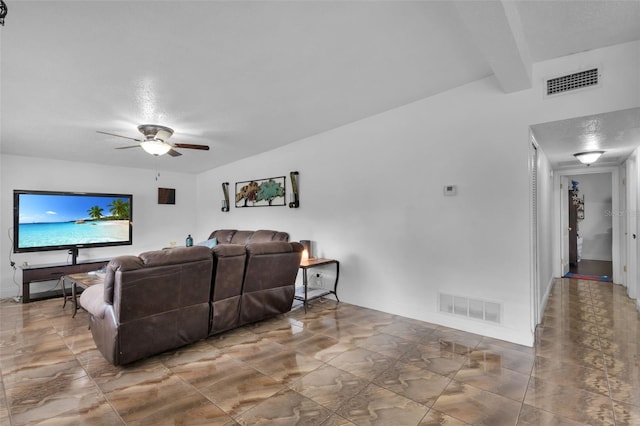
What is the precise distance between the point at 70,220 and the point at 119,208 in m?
0.79

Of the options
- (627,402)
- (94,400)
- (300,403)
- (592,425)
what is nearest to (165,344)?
(94,400)

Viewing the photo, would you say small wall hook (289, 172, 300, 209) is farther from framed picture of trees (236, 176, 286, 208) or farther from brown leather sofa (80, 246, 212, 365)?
brown leather sofa (80, 246, 212, 365)

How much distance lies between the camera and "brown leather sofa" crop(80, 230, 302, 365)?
2.44 m

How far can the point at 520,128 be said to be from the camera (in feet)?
9.84

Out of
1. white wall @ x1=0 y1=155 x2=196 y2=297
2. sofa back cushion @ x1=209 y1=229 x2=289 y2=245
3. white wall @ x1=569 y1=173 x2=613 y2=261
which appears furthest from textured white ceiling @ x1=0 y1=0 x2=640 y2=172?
white wall @ x1=569 y1=173 x2=613 y2=261

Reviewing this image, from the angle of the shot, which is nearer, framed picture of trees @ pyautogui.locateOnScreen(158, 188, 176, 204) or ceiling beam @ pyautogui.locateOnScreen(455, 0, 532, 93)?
ceiling beam @ pyautogui.locateOnScreen(455, 0, 532, 93)

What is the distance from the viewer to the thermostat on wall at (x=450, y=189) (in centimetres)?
341

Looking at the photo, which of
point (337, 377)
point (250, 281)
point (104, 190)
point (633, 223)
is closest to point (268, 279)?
point (250, 281)

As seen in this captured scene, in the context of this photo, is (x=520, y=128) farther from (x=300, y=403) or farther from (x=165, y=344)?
(x=165, y=344)

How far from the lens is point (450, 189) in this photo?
11.3ft

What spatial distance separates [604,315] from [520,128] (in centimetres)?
263

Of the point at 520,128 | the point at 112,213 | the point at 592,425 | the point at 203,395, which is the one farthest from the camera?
the point at 112,213

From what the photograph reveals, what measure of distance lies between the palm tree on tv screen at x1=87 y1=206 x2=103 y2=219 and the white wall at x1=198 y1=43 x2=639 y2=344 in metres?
3.78

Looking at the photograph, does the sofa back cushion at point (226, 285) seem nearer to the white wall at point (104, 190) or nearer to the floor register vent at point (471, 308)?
the floor register vent at point (471, 308)
